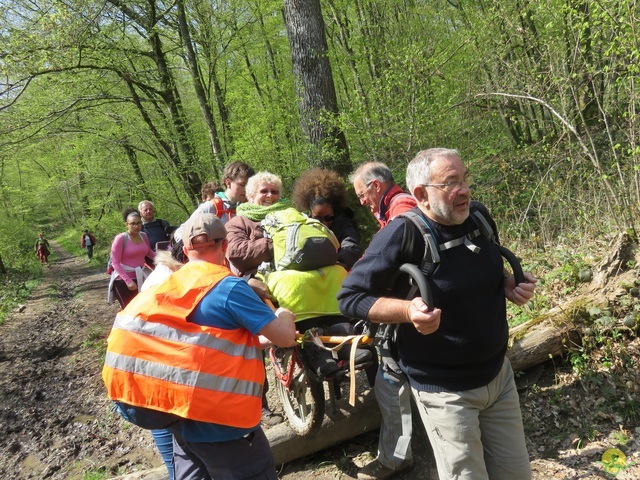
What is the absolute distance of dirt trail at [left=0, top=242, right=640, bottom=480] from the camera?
122 inches

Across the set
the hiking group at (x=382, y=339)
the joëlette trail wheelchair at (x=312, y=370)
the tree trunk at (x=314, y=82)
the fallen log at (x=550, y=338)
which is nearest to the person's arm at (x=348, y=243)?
the joëlette trail wheelchair at (x=312, y=370)

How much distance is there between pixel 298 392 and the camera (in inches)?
146

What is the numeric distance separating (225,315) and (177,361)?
0.29m

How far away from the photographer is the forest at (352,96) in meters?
5.20

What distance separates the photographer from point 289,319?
2.23 m

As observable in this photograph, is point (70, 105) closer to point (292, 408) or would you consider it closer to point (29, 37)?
point (29, 37)

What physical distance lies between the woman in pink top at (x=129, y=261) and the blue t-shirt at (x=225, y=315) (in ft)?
14.6

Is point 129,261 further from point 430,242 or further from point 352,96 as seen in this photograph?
point 352,96

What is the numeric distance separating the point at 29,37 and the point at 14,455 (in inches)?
Result: 289

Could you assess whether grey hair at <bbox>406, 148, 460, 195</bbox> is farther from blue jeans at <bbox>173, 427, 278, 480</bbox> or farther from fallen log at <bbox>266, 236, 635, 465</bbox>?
fallen log at <bbox>266, 236, 635, 465</bbox>

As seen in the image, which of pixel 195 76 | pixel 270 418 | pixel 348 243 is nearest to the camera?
pixel 348 243

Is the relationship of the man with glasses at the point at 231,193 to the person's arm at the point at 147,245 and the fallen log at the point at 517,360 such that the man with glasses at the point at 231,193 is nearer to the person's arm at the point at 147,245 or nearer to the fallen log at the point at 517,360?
the person's arm at the point at 147,245

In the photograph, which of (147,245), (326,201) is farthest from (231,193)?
(147,245)

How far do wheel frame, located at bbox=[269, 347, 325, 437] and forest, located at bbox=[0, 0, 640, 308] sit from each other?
8.28 feet
